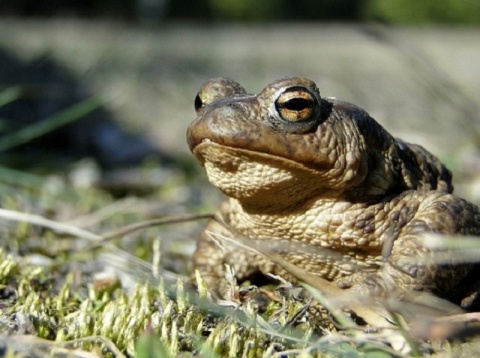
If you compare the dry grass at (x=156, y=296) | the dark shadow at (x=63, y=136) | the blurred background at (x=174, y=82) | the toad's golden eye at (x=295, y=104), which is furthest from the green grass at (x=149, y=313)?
the dark shadow at (x=63, y=136)

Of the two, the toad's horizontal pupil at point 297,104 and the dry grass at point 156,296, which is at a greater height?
the toad's horizontal pupil at point 297,104

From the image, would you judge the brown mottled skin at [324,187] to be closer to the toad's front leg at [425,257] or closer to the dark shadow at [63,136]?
the toad's front leg at [425,257]

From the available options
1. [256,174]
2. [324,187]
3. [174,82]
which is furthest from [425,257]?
[174,82]

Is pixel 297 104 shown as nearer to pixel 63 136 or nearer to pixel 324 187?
pixel 324 187

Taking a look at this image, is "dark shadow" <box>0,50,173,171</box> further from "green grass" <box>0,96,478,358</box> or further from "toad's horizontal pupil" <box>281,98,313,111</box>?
"toad's horizontal pupil" <box>281,98,313,111</box>

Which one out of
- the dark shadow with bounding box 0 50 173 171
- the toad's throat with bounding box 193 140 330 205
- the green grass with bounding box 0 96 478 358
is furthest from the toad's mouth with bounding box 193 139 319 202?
the dark shadow with bounding box 0 50 173 171

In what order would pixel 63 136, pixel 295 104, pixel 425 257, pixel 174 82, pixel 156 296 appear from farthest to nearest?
pixel 174 82
pixel 63 136
pixel 156 296
pixel 295 104
pixel 425 257

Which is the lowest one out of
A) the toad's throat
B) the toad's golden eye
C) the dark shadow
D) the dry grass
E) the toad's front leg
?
the dark shadow
